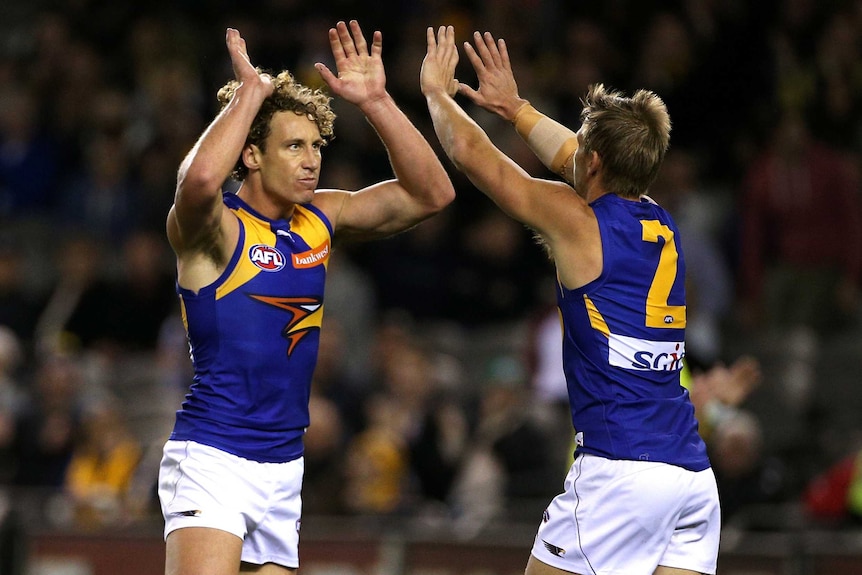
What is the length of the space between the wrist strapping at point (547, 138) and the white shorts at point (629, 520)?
1.25 meters

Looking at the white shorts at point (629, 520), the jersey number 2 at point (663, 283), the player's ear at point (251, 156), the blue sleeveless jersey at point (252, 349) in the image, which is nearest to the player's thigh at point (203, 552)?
the blue sleeveless jersey at point (252, 349)

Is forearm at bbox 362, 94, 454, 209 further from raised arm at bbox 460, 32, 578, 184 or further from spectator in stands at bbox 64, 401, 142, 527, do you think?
spectator in stands at bbox 64, 401, 142, 527

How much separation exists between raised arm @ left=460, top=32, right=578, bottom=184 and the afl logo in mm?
1041

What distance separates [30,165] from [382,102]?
8986mm

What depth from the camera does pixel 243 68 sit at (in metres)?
5.04

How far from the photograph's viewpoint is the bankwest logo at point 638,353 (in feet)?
16.0

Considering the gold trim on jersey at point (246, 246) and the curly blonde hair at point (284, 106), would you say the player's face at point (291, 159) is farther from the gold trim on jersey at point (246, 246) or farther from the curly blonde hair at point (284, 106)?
the gold trim on jersey at point (246, 246)

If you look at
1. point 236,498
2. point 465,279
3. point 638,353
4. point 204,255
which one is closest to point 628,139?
point 638,353

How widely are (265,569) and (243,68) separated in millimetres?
1866

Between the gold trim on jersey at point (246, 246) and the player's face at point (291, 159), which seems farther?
the player's face at point (291, 159)

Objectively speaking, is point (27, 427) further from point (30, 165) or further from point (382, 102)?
point (382, 102)

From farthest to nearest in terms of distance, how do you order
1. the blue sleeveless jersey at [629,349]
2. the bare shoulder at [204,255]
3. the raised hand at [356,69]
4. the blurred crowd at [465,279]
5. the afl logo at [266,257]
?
the blurred crowd at [465,279], the raised hand at [356,69], the afl logo at [266,257], the bare shoulder at [204,255], the blue sleeveless jersey at [629,349]

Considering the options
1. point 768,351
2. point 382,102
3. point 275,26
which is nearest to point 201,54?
point 275,26

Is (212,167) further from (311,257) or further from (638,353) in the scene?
(638,353)
